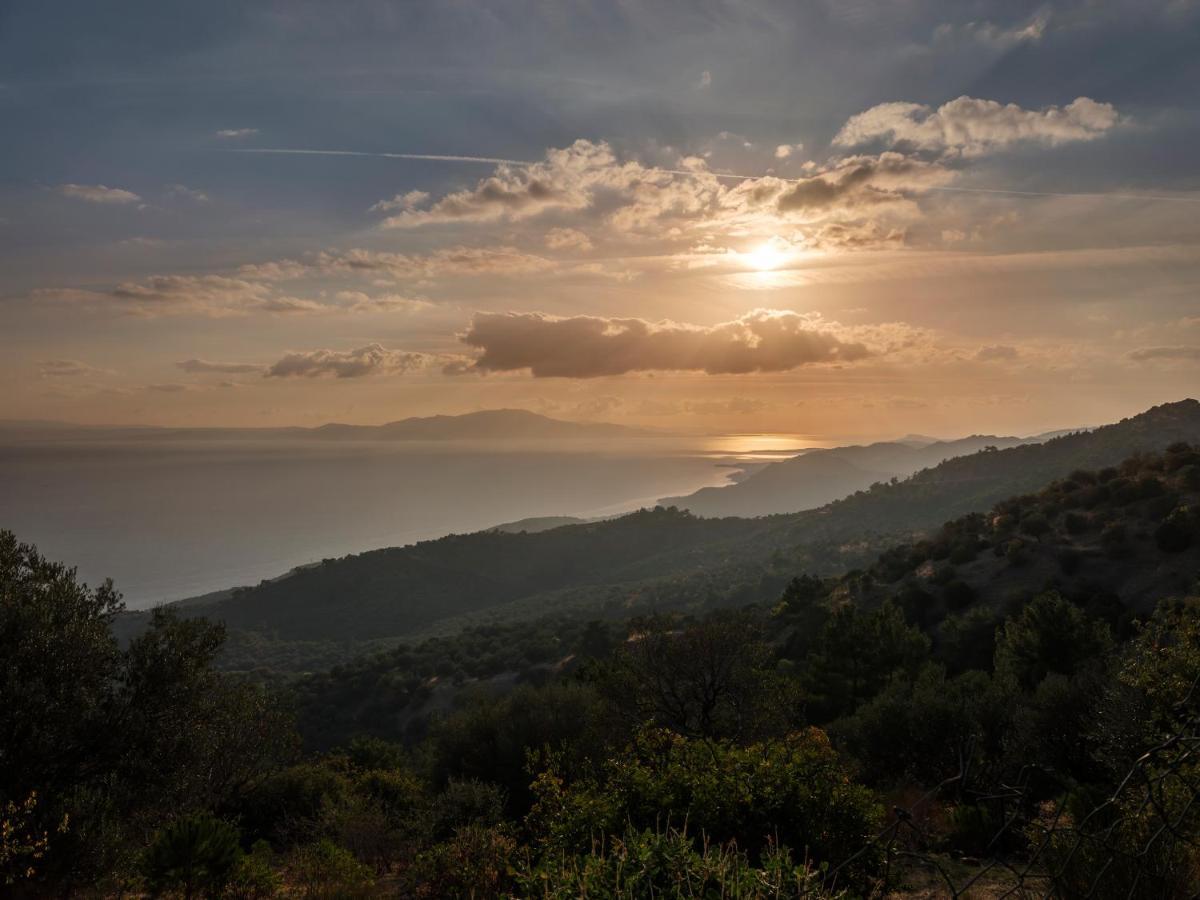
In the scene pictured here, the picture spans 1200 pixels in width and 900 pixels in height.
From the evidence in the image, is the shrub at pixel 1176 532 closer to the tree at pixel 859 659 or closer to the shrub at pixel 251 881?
the tree at pixel 859 659

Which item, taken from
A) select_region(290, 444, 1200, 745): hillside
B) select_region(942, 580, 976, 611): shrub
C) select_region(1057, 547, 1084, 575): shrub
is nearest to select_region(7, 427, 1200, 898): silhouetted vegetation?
select_region(290, 444, 1200, 745): hillside

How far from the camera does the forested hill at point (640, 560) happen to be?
9675 centimetres

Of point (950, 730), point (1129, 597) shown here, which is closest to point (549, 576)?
point (1129, 597)

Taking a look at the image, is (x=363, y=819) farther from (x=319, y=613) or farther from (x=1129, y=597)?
(x=319, y=613)

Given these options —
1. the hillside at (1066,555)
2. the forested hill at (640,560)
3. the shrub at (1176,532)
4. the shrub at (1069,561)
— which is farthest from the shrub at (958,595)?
the forested hill at (640,560)

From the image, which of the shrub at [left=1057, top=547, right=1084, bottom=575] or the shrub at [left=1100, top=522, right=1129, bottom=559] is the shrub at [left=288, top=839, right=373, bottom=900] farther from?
the shrub at [left=1100, top=522, right=1129, bottom=559]

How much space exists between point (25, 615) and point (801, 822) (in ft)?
47.7

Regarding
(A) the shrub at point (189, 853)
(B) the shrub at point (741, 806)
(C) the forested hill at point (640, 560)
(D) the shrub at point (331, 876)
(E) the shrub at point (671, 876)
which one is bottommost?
(C) the forested hill at point (640, 560)

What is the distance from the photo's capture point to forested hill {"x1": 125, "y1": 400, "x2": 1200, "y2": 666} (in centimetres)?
9675

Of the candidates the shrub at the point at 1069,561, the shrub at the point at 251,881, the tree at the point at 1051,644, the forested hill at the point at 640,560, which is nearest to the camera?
the shrub at the point at 251,881

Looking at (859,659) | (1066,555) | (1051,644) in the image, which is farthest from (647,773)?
(1066,555)

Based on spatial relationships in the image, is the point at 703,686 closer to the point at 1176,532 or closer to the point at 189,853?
the point at 189,853

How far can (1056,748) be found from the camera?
709 inches

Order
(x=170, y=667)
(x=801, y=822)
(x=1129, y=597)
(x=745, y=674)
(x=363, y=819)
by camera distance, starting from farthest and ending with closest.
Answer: (x=1129, y=597) → (x=745, y=674) → (x=363, y=819) → (x=170, y=667) → (x=801, y=822)
